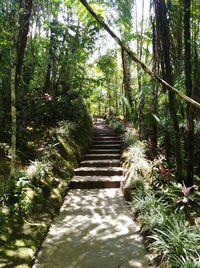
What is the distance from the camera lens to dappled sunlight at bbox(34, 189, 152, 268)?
11.8 feet

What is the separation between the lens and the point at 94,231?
450 cm

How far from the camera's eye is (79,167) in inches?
331

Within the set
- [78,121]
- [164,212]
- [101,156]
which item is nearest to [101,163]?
[101,156]

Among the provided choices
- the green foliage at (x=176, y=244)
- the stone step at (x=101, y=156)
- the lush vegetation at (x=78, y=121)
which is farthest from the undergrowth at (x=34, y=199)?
the green foliage at (x=176, y=244)

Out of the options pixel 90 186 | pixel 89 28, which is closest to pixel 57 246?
pixel 90 186

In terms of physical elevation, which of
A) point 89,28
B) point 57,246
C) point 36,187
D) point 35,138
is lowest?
point 57,246

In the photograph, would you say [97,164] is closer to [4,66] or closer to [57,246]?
[4,66]

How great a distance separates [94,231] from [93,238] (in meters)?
0.26

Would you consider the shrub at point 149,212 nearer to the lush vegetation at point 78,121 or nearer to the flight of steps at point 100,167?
the lush vegetation at point 78,121

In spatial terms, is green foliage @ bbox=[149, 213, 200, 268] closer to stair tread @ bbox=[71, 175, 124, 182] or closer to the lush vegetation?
the lush vegetation

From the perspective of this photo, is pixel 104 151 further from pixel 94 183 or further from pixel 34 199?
pixel 34 199

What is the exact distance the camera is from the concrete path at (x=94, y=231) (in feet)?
11.8

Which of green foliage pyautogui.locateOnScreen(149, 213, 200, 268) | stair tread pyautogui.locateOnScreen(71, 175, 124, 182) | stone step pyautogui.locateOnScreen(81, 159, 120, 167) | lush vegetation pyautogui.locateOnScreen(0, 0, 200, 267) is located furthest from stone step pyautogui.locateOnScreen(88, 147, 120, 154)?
green foliage pyautogui.locateOnScreen(149, 213, 200, 268)

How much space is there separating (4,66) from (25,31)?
3.89 feet
